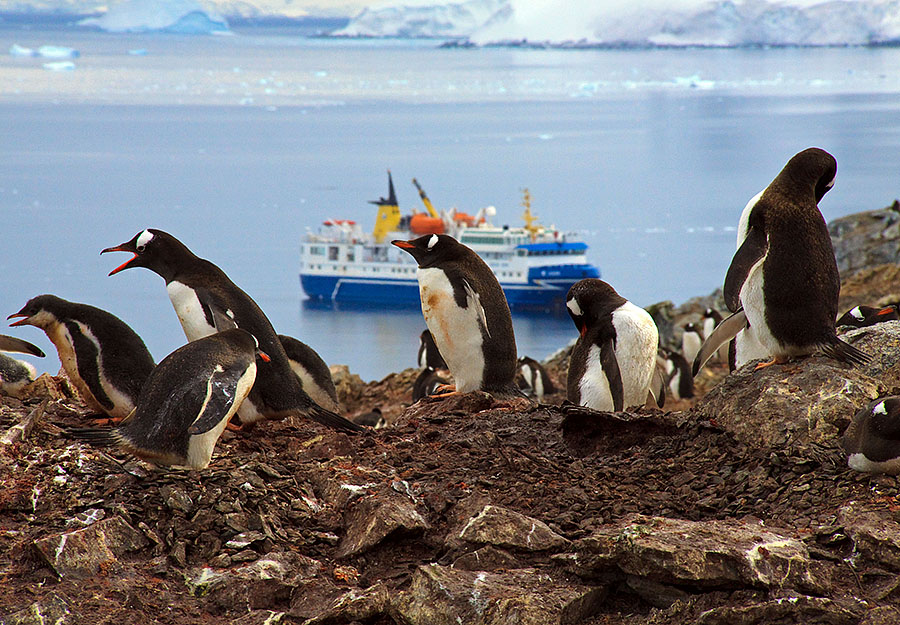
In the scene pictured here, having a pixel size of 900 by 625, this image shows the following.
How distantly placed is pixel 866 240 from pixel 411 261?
17407 mm

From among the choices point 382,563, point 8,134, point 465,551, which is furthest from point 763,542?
point 8,134

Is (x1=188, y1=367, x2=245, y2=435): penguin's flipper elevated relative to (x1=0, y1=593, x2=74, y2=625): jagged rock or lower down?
elevated

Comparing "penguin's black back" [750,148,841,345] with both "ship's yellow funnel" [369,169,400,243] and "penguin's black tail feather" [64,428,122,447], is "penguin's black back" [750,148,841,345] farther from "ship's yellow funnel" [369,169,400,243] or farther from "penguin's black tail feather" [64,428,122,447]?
"ship's yellow funnel" [369,169,400,243]

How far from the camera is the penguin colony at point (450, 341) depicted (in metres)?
3.49

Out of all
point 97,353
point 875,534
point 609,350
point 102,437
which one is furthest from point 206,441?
point 875,534

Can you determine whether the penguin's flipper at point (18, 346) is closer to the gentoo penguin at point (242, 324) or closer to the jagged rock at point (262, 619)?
the gentoo penguin at point (242, 324)

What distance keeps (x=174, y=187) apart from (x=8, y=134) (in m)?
36.0

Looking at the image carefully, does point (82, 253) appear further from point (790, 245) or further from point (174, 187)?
point (790, 245)

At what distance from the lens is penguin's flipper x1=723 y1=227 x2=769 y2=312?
399 centimetres

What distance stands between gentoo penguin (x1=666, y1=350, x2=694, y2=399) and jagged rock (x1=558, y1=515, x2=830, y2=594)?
257 inches

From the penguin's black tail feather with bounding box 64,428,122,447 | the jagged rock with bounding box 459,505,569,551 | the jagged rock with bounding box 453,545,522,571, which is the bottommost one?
the jagged rock with bounding box 453,545,522,571

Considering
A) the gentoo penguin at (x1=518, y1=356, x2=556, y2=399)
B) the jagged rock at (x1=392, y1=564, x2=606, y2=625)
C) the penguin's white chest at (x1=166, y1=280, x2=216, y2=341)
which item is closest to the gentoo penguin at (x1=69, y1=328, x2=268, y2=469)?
the penguin's white chest at (x1=166, y1=280, x2=216, y2=341)

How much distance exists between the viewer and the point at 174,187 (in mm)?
55312

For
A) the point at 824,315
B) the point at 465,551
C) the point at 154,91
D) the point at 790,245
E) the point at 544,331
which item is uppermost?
the point at 154,91
